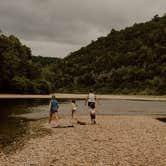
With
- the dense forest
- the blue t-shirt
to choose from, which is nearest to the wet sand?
the blue t-shirt

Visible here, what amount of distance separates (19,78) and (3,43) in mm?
10778

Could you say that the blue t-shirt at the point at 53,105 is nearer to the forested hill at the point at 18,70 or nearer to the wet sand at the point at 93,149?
the wet sand at the point at 93,149

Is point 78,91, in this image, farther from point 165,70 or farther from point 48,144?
point 48,144

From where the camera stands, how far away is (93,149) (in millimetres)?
22328

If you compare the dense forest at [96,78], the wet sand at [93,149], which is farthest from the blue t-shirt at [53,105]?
the dense forest at [96,78]

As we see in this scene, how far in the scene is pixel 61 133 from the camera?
30.2 meters

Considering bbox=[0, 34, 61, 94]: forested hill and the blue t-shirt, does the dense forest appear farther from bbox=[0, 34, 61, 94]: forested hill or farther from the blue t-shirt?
the blue t-shirt

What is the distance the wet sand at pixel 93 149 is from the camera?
19.2 meters

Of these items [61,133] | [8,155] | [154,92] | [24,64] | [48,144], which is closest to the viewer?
[8,155]

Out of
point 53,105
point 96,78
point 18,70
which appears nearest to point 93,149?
point 53,105

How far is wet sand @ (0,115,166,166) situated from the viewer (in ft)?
63.0

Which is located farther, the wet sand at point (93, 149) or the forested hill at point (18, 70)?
the forested hill at point (18, 70)

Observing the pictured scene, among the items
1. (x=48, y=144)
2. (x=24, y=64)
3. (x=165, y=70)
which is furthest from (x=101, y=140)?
(x=165, y=70)

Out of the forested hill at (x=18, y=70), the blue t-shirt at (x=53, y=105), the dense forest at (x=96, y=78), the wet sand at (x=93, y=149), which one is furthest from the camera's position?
the dense forest at (x=96, y=78)
